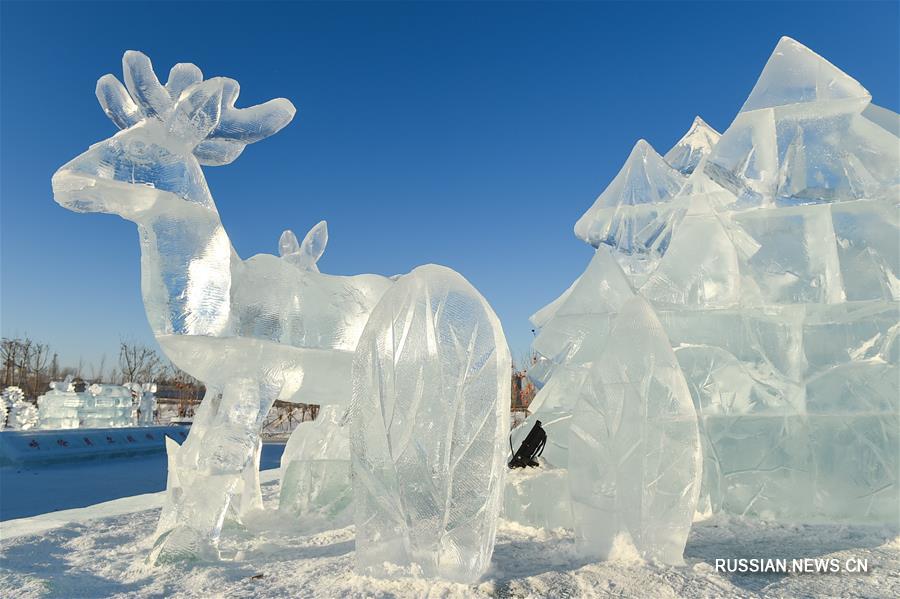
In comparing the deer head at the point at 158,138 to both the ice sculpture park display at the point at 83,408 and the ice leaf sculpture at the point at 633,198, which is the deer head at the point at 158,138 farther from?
the ice sculpture park display at the point at 83,408

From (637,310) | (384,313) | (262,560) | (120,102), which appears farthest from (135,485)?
(637,310)

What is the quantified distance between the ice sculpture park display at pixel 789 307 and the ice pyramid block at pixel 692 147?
5.31 feet

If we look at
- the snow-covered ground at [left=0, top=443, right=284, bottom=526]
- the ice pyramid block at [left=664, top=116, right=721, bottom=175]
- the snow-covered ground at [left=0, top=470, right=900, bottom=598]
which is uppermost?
the ice pyramid block at [left=664, top=116, right=721, bottom=175]

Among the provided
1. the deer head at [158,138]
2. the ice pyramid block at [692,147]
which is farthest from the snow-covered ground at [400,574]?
the ice pyramid block at [692,147]

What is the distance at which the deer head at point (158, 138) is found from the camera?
11.5ft

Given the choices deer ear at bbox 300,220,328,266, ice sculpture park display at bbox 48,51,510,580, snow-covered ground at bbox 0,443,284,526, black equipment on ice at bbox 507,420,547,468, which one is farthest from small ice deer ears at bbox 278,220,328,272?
snow-covered ground at bbox 0,443,284,526

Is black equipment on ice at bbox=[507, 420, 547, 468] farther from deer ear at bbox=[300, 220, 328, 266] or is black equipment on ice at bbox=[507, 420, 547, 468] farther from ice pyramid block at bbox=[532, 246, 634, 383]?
deer ear at bbox=[300, 220, 328, 266]

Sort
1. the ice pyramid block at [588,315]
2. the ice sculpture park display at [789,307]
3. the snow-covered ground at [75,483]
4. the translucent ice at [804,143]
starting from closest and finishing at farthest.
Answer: the ice sculpture park display at [789,307] < the translucent ice at [804,143] < the ice pyramid block at [588,315] < the snow-covered ground at [75,483]

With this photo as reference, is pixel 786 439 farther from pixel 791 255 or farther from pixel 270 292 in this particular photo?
Answer: pixel 270 292

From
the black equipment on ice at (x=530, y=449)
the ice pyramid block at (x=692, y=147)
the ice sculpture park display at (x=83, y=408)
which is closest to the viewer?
the black equipment on ice at (x=530, y=449)

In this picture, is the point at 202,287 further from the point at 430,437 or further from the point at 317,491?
the point at 317,491

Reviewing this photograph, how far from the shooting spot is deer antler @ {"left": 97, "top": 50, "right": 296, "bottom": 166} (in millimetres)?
3689

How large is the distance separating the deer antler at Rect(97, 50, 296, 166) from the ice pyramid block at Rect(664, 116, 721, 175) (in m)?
4.34

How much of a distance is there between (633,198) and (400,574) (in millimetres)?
4476
